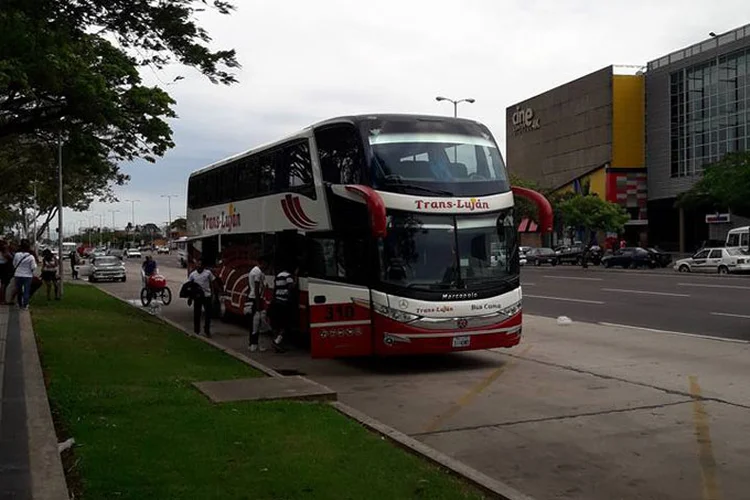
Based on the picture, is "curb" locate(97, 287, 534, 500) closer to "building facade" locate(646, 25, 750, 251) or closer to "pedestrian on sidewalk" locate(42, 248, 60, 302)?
"pedestrian on sidewalk" locate(42, 248, 60, 302)

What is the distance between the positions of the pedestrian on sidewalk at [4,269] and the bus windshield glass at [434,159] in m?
14.5

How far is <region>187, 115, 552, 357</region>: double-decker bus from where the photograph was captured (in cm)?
1117

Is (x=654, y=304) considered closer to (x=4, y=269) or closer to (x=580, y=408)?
(x=580, y=408)

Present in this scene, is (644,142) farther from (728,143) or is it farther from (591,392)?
(591,392)

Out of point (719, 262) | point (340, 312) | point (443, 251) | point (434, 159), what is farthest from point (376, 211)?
point (719, 262)

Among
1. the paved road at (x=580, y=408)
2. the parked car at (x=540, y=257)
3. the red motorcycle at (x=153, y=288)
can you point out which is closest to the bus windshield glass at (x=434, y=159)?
the paved road at (x=580, y=408)

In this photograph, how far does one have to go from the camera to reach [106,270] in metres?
41.8

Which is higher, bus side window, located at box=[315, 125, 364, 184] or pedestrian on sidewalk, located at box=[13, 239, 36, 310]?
bus side window, located at box=[315, 125, 364, 184]

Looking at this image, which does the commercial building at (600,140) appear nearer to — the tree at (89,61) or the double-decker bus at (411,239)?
the tree at (89,61)

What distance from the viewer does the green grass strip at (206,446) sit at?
216 inches

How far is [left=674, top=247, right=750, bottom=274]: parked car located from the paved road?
26386 mm

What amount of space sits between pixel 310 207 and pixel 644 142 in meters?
63.1

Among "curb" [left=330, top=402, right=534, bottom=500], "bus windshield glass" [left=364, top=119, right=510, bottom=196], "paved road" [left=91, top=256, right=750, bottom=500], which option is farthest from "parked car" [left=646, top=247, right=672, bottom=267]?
"curb" [left=330, top=402, right=534, bottom=500]

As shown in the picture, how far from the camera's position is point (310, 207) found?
43.2 ft
